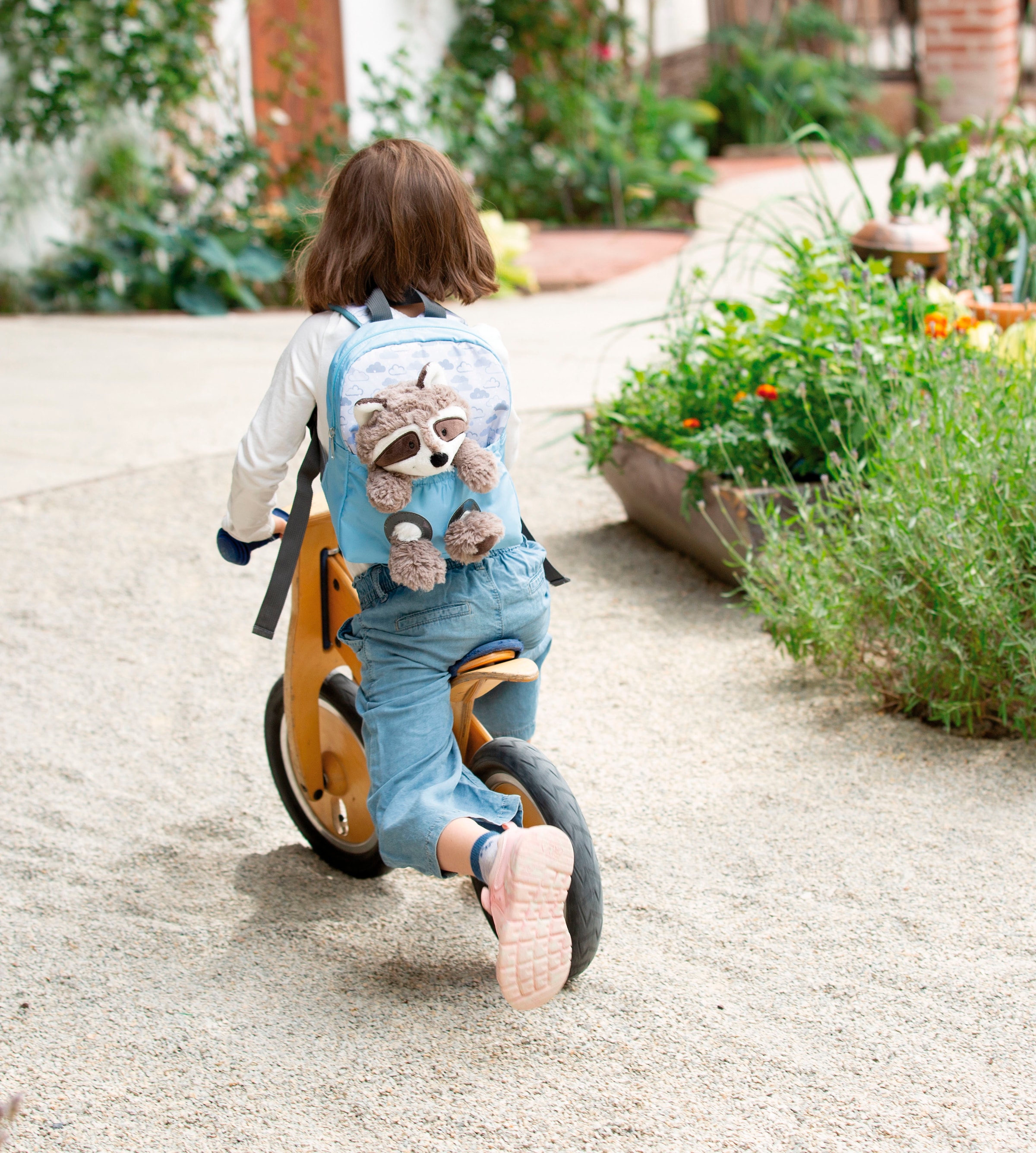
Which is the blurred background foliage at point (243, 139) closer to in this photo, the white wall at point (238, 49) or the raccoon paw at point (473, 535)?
the white wall at point (238, 49)

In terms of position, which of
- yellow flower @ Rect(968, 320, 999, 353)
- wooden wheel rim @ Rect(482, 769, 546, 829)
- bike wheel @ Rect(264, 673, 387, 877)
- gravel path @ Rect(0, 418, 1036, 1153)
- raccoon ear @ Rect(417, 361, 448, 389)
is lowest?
gravel path @ Rect(0, 418, 1036, 1153)

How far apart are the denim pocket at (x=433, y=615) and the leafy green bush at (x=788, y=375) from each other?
5.52 feet

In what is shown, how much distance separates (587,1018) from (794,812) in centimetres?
81

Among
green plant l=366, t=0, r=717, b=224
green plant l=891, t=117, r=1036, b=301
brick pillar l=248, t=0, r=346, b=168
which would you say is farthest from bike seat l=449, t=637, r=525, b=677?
green plant l=366, t=0, r=717, b=224

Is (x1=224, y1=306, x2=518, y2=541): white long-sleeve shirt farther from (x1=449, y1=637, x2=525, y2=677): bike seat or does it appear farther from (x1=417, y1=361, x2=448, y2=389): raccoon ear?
(x1=449, y1=637, x2=525, y2=677): bike seat

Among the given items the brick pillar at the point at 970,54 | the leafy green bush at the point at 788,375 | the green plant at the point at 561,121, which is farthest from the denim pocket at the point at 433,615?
the brick pillar at the point at 970,54

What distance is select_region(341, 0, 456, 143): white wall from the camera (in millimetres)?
9789

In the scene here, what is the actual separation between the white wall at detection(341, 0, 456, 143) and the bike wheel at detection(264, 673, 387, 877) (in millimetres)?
7705

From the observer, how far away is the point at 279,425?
6.72 ft

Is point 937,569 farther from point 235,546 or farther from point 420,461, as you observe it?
point 235,546

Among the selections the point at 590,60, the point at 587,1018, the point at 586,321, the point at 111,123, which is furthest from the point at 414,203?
the point at 590,60

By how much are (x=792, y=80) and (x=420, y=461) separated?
1180 cm

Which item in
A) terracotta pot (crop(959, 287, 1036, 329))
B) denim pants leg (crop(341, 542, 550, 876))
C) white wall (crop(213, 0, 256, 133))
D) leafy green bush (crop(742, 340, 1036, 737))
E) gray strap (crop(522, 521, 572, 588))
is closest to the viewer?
denim pants leg (crop(341, 542, 550, 876))

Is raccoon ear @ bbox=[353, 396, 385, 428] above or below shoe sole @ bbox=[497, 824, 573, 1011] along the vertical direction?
above
